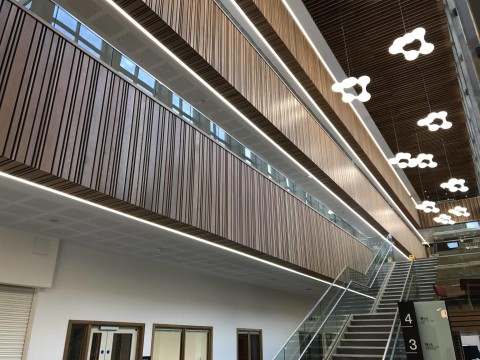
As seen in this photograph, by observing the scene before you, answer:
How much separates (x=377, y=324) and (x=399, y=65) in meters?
8.67

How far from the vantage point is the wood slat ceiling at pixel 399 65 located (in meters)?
11.4

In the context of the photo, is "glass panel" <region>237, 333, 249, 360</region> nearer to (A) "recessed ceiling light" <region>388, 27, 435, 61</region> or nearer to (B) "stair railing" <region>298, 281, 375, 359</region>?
(B) "stair railing" <region>298, 281, 375, 359</region>

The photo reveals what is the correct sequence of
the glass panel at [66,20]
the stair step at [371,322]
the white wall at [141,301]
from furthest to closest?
the stair step at [371,322]
the white wall at [141,301]
the glass panel at [66,20]

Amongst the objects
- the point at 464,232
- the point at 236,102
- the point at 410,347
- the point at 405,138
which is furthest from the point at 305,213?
the point at 464,232

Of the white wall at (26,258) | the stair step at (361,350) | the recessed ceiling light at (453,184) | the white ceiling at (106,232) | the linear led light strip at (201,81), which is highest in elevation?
the recessed ceiling light at (453,184)

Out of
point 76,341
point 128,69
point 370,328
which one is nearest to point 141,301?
point 76,341

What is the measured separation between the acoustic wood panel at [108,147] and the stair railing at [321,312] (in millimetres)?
1777

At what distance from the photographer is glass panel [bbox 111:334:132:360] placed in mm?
8766

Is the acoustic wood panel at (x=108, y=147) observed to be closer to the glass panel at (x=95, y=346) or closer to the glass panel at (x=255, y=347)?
the glass panel at (x=95, y=346)

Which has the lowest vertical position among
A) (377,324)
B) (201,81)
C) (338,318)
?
(377,324)

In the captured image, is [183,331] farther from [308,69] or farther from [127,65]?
[308,69]

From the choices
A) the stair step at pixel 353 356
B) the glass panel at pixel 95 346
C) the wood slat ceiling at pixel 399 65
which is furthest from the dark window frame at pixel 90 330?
the wood slat ceiling at pixel 399 65

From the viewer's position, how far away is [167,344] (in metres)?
10.2

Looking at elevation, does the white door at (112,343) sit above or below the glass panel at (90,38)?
below
